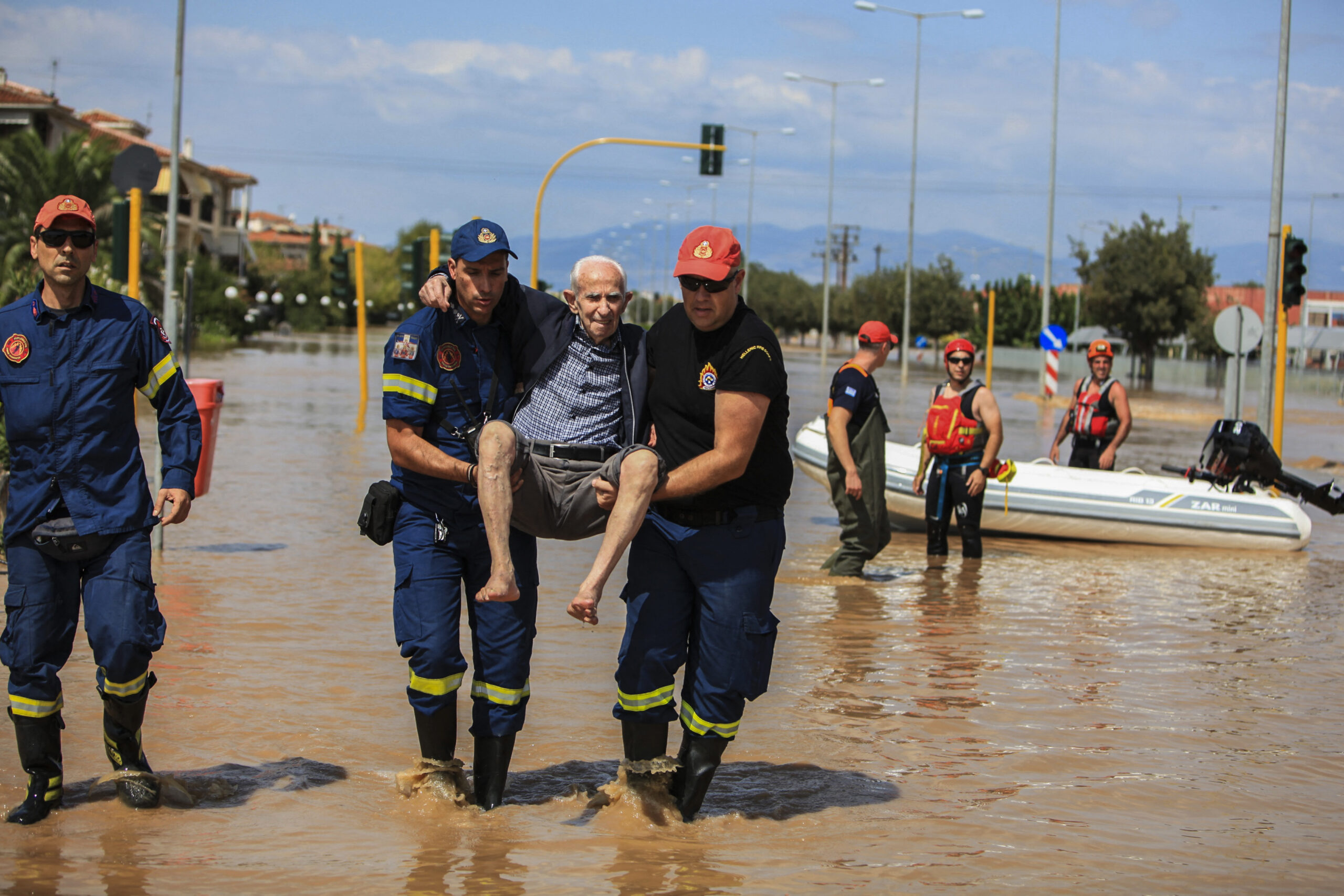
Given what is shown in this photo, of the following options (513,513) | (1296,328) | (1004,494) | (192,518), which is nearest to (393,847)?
(513,513)

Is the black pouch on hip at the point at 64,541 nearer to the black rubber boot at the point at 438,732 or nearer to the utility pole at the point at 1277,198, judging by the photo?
the black rubber boot at the point at 438,732

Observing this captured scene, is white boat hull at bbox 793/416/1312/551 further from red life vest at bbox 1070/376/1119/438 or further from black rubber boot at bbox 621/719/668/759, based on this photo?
black rubber boot at bbox 621/719/668/759

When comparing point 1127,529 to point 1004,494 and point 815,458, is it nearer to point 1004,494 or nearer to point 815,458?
point 1004,494

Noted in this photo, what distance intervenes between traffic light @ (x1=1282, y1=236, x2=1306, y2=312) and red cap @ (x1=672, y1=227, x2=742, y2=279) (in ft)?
47.8

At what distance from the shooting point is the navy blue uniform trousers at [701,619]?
4562 mm

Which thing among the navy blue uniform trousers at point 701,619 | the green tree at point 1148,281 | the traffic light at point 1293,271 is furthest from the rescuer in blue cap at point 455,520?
the green tree at point 1148,281

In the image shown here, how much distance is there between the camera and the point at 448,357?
461 cm

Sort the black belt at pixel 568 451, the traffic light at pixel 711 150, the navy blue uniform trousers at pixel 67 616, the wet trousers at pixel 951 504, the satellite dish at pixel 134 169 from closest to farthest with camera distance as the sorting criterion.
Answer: the navy blue uniform trousers at pixel 67 616
the black belt at pixel 568 451
the wet trousers at pixel 951 504
the satellite dish at pixel 134 169
the traffic light at pixel 711 150

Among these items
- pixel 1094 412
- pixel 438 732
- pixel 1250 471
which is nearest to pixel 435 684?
pixel 438 732

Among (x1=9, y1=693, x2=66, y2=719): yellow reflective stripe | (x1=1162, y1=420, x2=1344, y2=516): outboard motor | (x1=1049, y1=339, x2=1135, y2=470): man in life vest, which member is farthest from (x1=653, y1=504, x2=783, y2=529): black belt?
(x1=1162, y1=420, x2=1344, y2=516): outboard motor

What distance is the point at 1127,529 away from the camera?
1239 cm

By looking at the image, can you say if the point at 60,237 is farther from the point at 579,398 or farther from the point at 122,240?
the point at 122,240

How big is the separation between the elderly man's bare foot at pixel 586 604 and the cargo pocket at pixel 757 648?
19.9 inches

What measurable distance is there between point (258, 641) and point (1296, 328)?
85.0 meters
